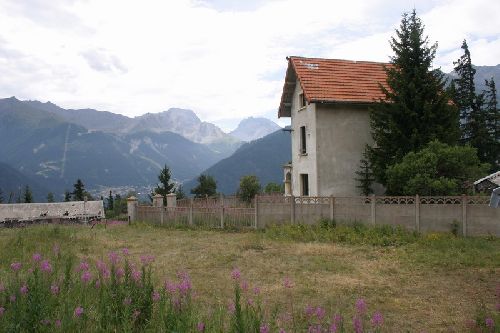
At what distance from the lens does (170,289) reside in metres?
5.61

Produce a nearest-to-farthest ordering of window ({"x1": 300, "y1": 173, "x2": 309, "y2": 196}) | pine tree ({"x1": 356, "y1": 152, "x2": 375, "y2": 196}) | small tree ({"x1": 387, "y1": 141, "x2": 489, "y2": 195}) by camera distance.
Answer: small tree ({"x1": 387, "y1": 141, "x2": 489, "y2": 195}) < pine tree ({"x1": 356, "y1": 152, "x2": 375, "y2": 196}) < window ({"x1": 300, "y1": 173, "x2": 309, "y2": 196})

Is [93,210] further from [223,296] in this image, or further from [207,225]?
[223,296]

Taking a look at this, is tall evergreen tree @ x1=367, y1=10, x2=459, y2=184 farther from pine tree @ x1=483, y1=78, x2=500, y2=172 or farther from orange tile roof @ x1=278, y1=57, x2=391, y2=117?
A: pine tree @ x1=483, y1=78, x2=500, y2=172

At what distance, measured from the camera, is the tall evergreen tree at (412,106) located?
20.7 m

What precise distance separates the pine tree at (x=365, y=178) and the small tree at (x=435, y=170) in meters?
4.13

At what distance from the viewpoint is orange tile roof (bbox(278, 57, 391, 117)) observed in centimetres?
2452

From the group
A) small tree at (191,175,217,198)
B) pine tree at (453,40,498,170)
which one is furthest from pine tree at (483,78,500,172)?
small tree at (191,175,217,198)

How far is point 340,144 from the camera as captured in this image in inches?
983

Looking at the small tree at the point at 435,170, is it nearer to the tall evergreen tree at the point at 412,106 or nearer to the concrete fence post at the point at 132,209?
the tall evergreen tree at the point at 412,106

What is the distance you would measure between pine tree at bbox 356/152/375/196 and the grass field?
601 centimetres

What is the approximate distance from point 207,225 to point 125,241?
5567 mm

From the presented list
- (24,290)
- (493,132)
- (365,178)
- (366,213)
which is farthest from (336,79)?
(24,290)

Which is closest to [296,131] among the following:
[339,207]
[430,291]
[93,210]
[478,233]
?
[339,207]

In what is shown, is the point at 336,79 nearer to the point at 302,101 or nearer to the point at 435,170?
the point at 302,101
